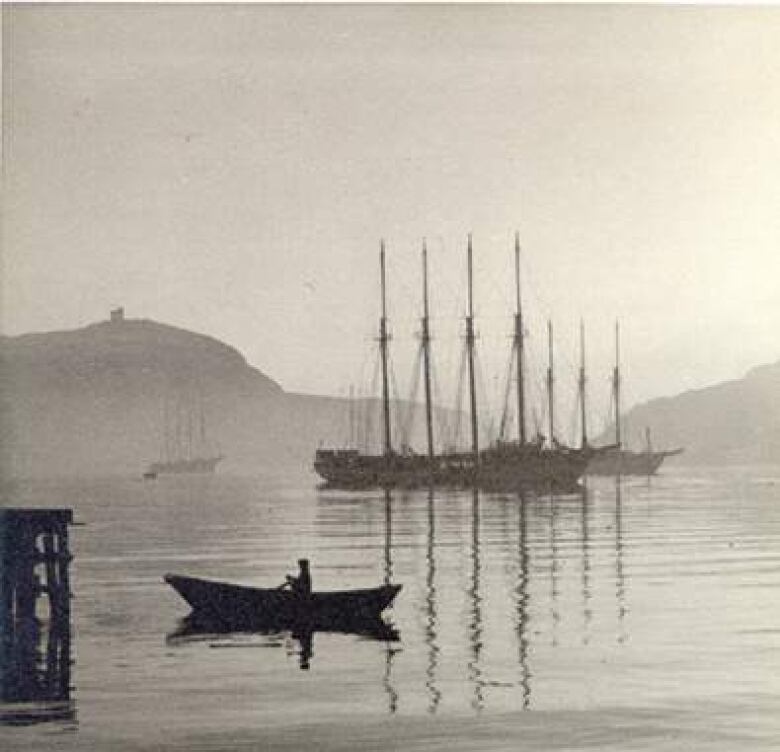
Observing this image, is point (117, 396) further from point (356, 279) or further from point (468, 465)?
point (468, 465)

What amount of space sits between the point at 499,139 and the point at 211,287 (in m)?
2.77

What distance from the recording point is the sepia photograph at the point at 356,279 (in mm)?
13383

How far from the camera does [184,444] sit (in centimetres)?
2223

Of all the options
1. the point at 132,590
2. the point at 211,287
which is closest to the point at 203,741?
the point at 211,287

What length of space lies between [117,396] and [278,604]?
3209mm

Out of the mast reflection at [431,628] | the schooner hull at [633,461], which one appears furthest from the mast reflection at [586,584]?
the schooner hull at [633,461]

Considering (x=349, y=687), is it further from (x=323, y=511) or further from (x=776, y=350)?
(x=323, y=511)

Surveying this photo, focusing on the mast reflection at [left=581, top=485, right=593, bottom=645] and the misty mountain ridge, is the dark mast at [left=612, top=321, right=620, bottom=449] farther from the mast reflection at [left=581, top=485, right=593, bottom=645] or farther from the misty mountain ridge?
the mast reflection at [left=581, top=485, right=593, bottom=645]

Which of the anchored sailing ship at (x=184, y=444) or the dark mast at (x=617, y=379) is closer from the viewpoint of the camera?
the dark mast at (x=617, y=379)

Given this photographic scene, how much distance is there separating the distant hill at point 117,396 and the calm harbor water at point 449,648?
0.68 m

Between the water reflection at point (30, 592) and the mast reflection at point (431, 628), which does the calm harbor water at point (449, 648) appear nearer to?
the mast reflection at point (431, 628)

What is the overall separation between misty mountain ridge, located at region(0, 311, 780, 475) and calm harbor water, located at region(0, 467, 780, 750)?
73cm

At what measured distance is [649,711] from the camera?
Result: 13.0 metres

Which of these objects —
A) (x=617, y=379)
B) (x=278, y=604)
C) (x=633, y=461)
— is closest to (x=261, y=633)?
(x=278, y=604)
